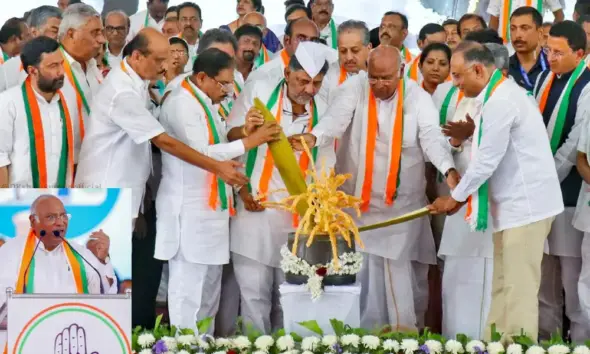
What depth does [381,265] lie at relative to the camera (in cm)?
636

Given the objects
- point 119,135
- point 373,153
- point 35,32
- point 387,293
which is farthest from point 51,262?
point 35,32

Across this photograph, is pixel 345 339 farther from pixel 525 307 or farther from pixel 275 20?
pixel 275 20

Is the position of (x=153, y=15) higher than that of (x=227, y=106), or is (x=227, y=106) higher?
(x=153, y=15)

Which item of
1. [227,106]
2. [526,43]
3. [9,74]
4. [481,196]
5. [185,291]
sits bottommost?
[185,291]

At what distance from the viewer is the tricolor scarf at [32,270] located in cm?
377

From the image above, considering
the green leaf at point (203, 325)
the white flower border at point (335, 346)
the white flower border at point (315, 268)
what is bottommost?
the white flower border at point (335, 346)

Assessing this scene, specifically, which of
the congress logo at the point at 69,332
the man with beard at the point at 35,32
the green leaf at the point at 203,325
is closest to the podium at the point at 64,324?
the congress logo at the point at 69,332

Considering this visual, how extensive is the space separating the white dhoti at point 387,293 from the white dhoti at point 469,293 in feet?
0.79

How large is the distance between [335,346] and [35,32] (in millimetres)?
3089

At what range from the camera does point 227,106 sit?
6.62 m

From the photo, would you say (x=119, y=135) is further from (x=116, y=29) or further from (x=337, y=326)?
(x=116, y=29)

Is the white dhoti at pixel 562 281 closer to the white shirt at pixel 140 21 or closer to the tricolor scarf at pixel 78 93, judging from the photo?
the tricolor scarf at pixel 78 93

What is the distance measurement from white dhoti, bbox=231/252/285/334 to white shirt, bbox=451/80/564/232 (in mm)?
1234

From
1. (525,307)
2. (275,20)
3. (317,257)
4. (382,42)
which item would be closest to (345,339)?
(317,257)
